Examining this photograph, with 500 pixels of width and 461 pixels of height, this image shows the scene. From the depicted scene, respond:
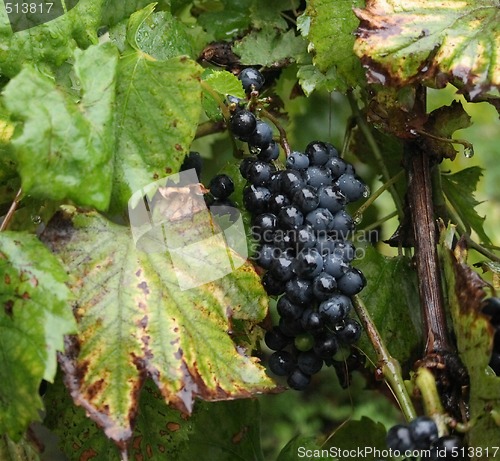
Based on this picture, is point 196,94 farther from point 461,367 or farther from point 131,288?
point 461,367

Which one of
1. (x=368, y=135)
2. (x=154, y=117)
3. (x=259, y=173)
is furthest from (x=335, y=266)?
(x=368, y=135)

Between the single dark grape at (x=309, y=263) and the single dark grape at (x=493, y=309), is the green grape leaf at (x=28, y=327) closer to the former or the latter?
the single dark grape at (x=309, y=263)

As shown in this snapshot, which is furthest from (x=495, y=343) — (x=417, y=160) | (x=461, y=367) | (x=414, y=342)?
(x=417, y=160)

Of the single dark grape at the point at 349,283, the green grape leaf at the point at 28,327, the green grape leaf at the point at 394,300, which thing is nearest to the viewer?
the green grape leaf at the point at 28,327

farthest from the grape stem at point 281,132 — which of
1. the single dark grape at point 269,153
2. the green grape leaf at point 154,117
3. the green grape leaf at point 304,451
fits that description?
the green grape leaf at point 304,451

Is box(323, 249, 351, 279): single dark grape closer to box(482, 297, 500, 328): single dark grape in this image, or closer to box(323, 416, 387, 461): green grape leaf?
box(482, 297, 500, 328): single dark grape
